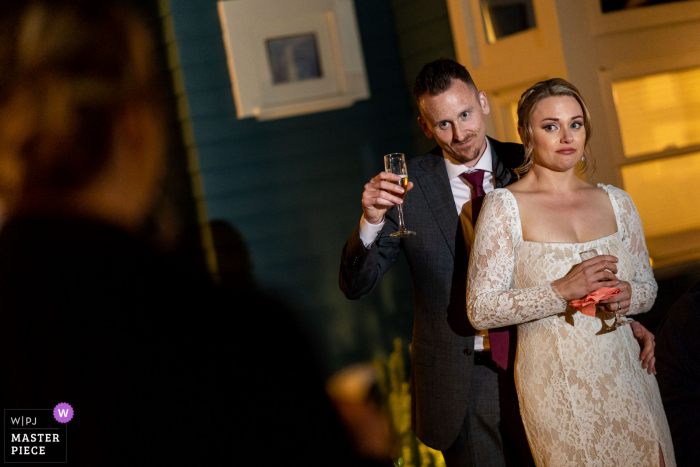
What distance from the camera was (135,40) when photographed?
11.5 ft

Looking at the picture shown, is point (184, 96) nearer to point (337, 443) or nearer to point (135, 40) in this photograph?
point (135, 40)

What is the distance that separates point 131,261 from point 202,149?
783 mm

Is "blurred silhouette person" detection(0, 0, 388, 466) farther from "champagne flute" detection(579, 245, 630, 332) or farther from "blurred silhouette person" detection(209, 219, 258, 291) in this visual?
"champagne flute" detection(579, 245, 630, 332)

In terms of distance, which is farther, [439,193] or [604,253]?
[439,193]

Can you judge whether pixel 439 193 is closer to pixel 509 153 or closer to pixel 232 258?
pixel 509 153

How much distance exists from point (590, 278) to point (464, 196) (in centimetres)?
62

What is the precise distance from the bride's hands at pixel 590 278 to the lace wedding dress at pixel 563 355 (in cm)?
3

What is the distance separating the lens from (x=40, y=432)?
347 cm

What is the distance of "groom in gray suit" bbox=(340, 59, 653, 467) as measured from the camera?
183 cm

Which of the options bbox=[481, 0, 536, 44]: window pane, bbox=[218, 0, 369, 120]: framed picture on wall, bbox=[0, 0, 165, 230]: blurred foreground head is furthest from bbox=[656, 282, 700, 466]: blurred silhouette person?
bbox=[0, 0, 165, 230]: blurred foreground head

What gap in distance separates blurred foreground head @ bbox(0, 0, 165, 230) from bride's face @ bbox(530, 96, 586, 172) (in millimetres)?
2547

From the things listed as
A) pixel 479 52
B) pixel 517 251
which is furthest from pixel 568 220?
pixel 479 52

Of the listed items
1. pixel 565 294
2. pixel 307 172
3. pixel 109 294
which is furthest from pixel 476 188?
pixel 109 294

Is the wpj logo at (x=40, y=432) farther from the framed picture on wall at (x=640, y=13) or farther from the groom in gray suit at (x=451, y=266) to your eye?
the framed picture on wall at (x=640, y=13)
